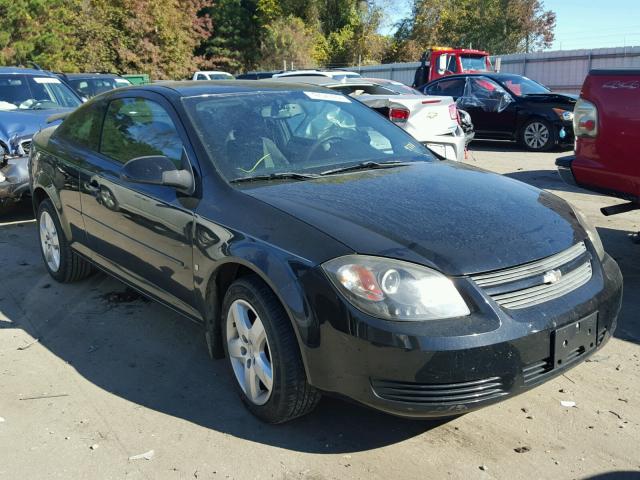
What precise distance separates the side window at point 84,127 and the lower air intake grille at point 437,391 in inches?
118

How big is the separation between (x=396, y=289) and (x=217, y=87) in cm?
217

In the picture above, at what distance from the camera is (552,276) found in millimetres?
2943

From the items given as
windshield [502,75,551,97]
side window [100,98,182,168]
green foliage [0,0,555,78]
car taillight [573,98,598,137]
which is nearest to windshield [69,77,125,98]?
windshield [502,75,551,97]

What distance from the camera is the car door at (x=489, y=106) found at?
13641 millimetres

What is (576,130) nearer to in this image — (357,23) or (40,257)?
(40,257)

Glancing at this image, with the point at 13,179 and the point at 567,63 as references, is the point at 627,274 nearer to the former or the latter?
the point at 13,179

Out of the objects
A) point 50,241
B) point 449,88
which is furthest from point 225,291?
point 449,88

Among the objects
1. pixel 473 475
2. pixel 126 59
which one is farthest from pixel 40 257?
pixel 126 59

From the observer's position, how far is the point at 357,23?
46844 millimetres

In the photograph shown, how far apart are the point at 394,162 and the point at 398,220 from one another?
1055 mm

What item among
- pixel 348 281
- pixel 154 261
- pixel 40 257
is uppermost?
pixel 348 281

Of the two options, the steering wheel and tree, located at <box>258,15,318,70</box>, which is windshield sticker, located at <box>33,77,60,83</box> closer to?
the steering wheel

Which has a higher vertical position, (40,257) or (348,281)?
(348,281)

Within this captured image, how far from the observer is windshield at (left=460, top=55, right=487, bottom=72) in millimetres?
18742
